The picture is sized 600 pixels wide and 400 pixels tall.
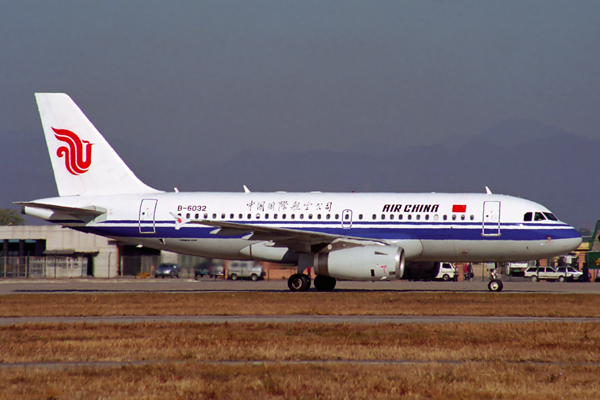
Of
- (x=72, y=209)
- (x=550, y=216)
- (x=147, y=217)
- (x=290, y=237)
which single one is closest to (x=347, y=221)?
(x=290, y=237)

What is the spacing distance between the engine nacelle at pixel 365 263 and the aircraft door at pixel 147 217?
27.4ft

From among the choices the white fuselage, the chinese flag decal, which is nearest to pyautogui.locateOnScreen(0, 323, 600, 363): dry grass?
the white fuselage

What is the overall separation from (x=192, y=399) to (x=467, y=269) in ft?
207

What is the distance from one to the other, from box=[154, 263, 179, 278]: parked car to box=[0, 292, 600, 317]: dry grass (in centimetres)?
1357

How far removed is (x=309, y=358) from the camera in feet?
40.9

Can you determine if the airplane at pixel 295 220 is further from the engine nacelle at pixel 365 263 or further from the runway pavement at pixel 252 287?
the runway pavement at pixel 252 287

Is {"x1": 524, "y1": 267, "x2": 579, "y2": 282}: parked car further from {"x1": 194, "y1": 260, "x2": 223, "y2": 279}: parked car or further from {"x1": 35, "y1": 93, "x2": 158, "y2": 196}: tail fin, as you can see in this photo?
{"x1": 35, "y1": 93, "x2": 158, "y2": 196}: tail fin

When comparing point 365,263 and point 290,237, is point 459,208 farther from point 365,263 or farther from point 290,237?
point 290,237

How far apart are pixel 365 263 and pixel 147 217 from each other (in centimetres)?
1055

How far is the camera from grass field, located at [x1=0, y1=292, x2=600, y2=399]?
9617 mm

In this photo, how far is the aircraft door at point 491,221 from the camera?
3216cm

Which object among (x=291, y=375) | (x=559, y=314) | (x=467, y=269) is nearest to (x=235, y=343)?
(x=291, y=375)

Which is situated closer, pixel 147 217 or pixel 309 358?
pixel 309 358

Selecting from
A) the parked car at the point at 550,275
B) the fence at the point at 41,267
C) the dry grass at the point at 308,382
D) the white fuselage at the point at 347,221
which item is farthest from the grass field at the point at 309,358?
the parked car at the point at 550,275
